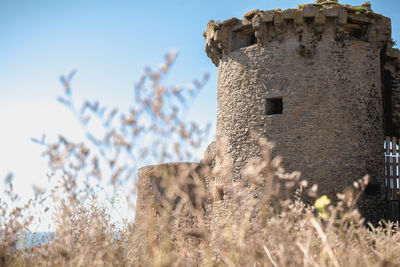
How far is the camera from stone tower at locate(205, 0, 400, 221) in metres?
8.61

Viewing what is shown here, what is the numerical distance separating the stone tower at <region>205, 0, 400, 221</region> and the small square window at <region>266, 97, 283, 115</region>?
0.02 meters

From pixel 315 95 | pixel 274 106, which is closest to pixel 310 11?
pixel 315 95

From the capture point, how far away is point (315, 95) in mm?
8852

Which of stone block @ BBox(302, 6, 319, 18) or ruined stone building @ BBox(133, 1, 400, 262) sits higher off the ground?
stone block @ BBox(302, 6, 319, 18)

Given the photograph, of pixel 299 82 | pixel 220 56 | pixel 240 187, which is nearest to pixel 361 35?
pixel 299 82

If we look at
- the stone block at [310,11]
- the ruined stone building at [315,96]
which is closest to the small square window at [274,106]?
the ruined stone building at [315,96]

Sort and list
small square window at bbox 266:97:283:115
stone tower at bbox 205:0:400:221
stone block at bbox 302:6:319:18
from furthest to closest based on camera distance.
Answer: small square window at bbox 266:97:283:115, stone block at bbox 302:6:319:18, stone tower at bbox 205:0:400:221

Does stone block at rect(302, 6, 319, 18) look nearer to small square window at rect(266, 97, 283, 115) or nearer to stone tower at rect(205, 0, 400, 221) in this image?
stone tower at rect(205, 0, 400, 221)

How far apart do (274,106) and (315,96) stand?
0.91 meters

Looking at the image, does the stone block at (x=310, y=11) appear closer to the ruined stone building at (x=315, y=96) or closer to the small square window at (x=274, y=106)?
the ruined stone building at (x=315, y=96)

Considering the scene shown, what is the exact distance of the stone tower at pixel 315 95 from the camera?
339 inches

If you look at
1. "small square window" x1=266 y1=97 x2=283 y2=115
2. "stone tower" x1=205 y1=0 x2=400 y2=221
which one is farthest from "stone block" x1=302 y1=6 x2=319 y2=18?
"small square window" x1=266 y1=97 x2=283 y2=115

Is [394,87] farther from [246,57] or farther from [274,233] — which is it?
[274,233]

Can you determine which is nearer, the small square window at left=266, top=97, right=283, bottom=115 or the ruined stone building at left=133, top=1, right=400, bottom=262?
the ruined stone building at left=133, top=1, right=400, bottom=262
